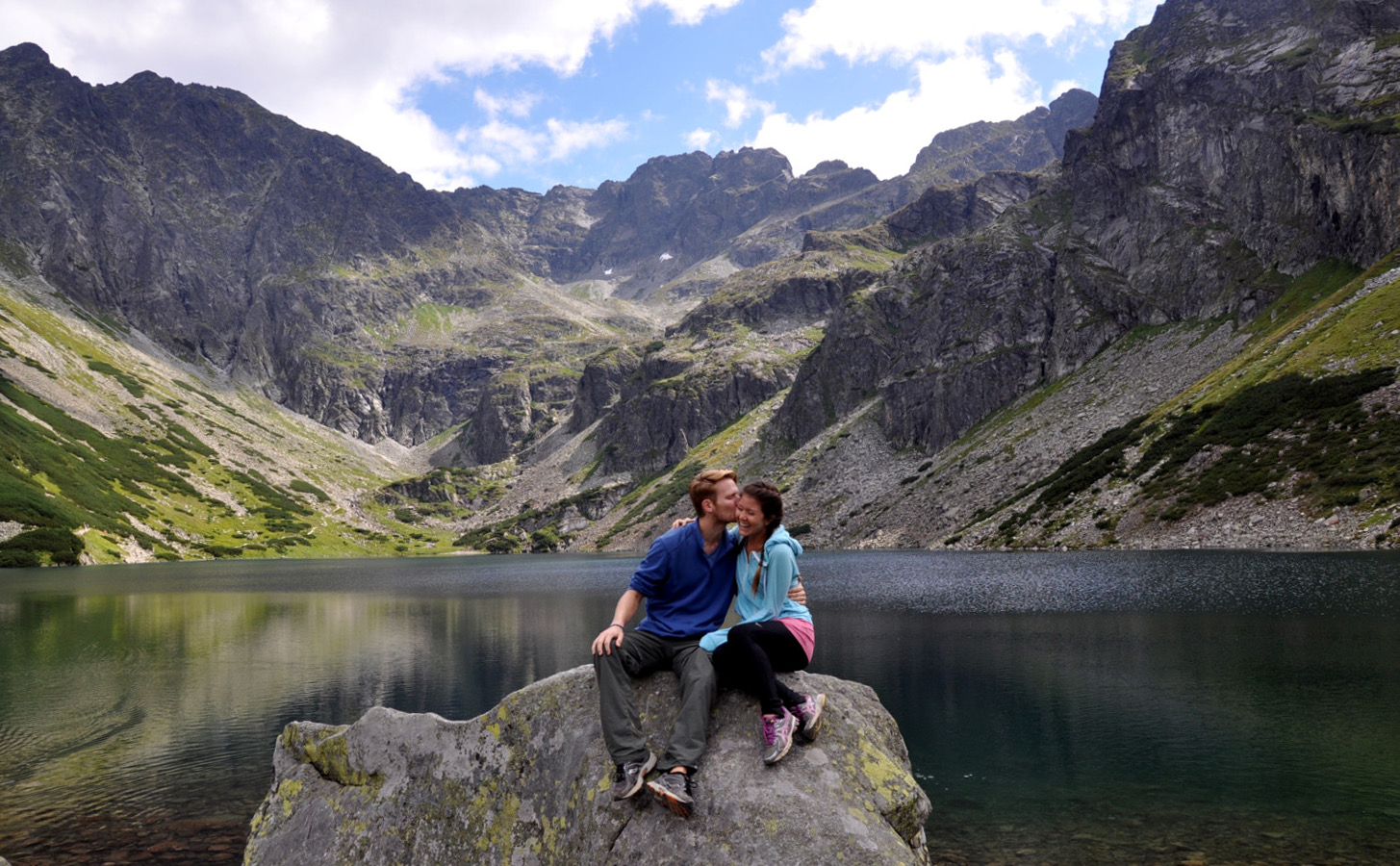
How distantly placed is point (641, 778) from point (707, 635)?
203 cm

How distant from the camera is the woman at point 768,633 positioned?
307 inches

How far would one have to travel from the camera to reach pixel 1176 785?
17422mm

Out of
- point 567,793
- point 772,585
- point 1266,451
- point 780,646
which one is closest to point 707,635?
point 780,646

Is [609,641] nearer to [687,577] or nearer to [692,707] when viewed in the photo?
[692,707]

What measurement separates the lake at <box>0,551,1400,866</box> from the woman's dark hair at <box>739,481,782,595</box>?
10.1 m

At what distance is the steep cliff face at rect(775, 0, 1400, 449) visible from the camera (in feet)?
416

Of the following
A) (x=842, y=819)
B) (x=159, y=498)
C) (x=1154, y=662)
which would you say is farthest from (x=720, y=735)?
(x=159, y=498)

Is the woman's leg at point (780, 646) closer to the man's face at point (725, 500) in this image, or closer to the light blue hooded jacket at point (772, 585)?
the light blue hooded jacket at point (772, 585)

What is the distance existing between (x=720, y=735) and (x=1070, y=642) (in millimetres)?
34138

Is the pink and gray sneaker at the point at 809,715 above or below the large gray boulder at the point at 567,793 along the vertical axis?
above

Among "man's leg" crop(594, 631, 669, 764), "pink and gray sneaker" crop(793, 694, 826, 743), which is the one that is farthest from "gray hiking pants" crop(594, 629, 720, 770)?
"pink and gray sneaker" crop(793, 694, 826, 743)

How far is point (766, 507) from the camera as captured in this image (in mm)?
9312

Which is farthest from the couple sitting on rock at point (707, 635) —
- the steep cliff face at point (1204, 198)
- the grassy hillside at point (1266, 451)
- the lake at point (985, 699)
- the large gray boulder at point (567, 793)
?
the steep cliff face at point (1204, 198)

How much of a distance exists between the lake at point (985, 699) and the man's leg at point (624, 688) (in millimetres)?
10512
